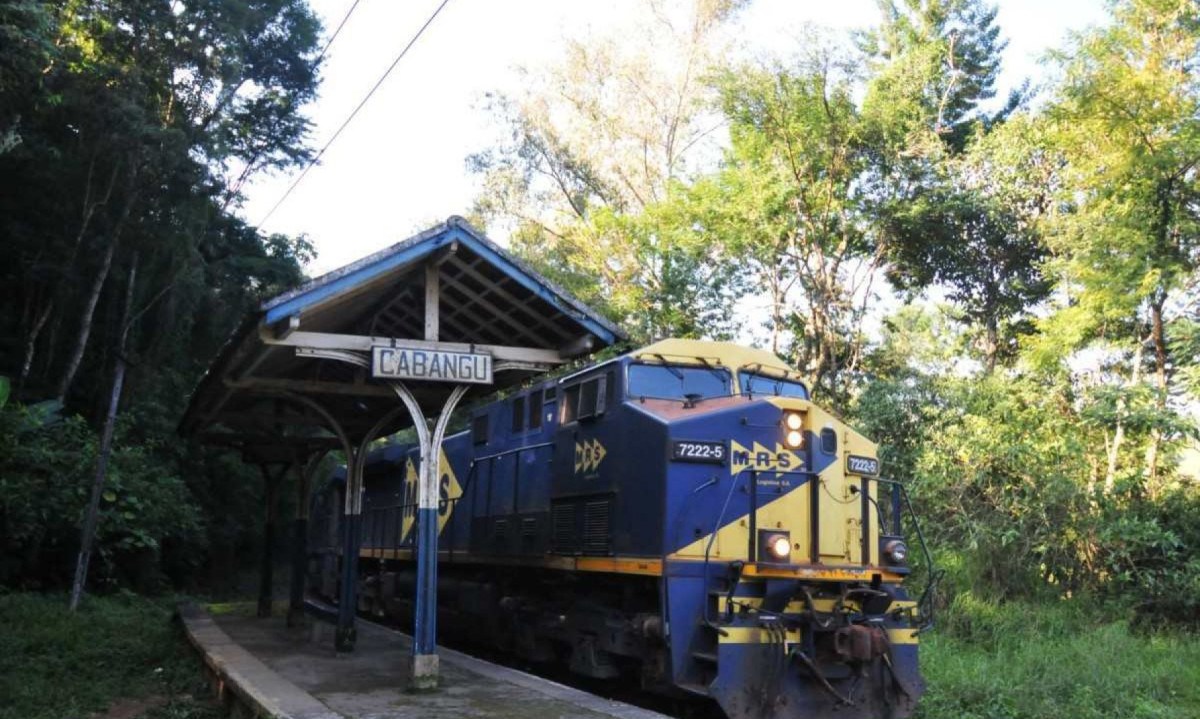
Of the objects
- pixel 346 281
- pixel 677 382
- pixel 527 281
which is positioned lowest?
pixel 677 382

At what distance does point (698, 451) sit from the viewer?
788cm

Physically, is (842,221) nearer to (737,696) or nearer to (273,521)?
(273,521)

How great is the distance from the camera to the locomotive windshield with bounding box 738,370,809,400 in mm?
9109

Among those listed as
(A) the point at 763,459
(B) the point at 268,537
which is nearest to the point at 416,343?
(A) the point at 763,459

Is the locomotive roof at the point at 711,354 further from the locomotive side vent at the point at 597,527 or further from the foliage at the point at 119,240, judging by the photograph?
the foliage at the point at 119,240

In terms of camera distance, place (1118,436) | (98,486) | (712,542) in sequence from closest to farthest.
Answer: (712,542)
(98,486)
(1118,436)

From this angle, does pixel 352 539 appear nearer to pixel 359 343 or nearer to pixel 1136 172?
pixel 359 343

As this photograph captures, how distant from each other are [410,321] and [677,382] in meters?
3.01

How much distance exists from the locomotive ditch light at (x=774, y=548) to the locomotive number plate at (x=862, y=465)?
1114 millimetres

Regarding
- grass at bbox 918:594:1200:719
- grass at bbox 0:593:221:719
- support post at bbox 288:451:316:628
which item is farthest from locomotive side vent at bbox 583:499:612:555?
support post at bbox 288:451:316:628

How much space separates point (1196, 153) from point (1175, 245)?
1475 mm

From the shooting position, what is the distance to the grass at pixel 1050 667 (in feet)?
28.8

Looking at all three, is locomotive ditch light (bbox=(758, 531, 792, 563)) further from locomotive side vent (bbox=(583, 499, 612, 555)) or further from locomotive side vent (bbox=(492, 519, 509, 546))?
locomotive side vent (bbox=(492, 519, 509, 546))

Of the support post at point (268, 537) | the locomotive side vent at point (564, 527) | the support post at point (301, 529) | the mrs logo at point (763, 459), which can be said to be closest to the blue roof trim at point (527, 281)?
the mrs logo at point (763, 459)
